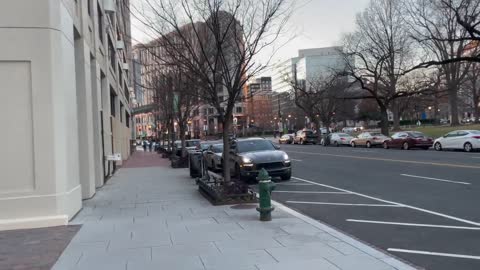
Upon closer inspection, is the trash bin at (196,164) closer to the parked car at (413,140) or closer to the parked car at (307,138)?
the parked car at (413,140)

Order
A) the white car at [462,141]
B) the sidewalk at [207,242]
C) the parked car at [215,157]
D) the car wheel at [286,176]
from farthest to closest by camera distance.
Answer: the white car at [462,141] → the parked car at [215,157] → the car wheel at [286,176] → the sidewalk at [207,242]

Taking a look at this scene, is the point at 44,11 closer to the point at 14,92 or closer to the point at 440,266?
the point at 14,92

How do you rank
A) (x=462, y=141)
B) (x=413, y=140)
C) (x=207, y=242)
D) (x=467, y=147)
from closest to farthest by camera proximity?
(x=207, y=242) → (x=467, y=147) → (x=462, y=141) → (x=413, y=140)

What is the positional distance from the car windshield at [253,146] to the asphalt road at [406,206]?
1.61 m

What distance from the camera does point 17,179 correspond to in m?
9.44

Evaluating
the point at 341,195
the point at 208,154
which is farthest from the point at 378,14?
the point at 341,195

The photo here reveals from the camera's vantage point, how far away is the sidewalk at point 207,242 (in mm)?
6301

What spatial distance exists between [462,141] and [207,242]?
27072 mm

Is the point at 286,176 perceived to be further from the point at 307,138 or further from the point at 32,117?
the point at 307,138

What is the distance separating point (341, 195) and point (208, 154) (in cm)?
1242

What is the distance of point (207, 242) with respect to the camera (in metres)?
7.55

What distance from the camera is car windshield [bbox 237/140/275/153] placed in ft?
59.8

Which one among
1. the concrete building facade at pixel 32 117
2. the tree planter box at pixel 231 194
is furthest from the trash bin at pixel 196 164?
the concrete building facade at pixel 32 117

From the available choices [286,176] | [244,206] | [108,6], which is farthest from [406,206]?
[108,6]
